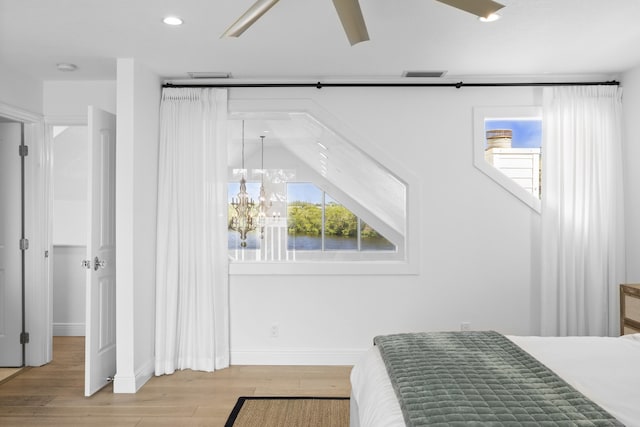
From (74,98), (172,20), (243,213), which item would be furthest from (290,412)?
(74,98)

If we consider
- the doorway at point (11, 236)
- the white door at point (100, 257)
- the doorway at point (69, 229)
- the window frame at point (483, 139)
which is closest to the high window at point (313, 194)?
the window frame at point (483, 139)

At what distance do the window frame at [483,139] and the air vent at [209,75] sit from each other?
2.06 meters

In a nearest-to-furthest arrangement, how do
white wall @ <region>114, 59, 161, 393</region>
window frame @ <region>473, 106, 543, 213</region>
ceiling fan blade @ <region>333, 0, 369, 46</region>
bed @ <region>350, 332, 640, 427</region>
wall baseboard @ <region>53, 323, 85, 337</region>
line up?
bed @ <region>350, 332, 640, 427</region> → ceiling fan blade @ <region>333, 0, 369, 46</region> → white wall @ <region>114, 59, 161, 393</region> → window frame @ <region>473, 106, 543, 213</region> → wall baseboard @ <region>53, 323, 85, 337</region>

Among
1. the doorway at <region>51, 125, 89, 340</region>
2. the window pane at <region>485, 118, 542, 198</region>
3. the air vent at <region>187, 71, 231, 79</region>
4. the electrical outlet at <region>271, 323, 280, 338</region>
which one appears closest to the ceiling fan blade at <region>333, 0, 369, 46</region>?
the air vent at <region>187, 71, 231, 79</region>

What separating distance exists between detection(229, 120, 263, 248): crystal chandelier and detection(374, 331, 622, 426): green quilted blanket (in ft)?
7.22

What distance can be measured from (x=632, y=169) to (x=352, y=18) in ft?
9.52

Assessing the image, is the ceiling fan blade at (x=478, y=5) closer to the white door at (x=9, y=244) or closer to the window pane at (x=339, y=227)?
the window pane at (x=339, y=227)

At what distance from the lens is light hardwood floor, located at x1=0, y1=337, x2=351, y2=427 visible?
9.95 feet

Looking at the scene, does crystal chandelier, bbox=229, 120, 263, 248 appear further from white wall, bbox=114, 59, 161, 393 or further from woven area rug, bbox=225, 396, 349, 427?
woven area rug, bbox=225, 396, 349, 427

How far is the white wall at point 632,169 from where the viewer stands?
380 cm

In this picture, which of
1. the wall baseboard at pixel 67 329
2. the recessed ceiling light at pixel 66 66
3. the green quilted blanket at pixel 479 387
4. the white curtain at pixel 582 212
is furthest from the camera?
the wall baseboard at pixel 67 329

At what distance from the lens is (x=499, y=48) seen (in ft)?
10.8

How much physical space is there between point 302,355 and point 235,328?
1.99 ft

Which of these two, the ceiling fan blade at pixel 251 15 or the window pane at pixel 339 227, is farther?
the window pane at pixel 339 227
